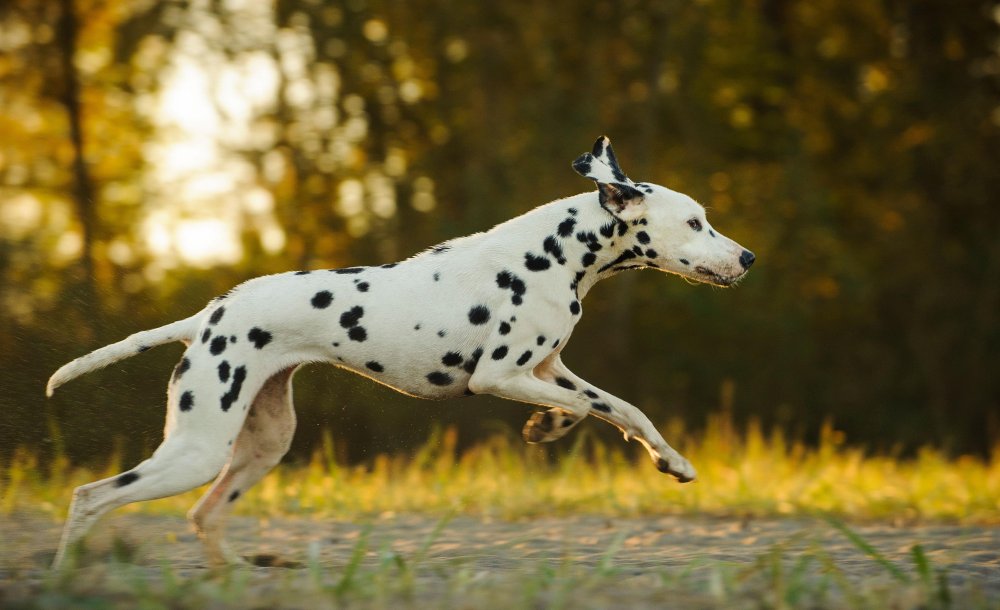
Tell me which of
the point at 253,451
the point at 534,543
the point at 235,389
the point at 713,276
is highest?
the point at 713,276

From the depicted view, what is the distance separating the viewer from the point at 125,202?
15.5 m

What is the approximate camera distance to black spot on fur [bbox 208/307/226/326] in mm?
5441

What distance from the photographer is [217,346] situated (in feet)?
17.6

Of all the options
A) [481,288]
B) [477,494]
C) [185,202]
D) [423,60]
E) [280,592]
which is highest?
[423,60]

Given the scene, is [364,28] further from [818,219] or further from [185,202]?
[818,219]

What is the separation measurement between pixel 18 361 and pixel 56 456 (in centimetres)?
92

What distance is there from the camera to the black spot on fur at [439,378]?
18.5 feet

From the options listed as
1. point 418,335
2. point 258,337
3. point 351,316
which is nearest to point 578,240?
point 418,335

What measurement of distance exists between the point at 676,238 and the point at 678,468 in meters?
1.19

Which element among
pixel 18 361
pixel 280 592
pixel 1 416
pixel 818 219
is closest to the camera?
pixel 280 592

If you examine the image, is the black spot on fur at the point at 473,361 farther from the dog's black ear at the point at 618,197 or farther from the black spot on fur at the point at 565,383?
the dog's black ear at the point at 618,197

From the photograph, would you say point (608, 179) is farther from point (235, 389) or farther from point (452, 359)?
point (235, 389)

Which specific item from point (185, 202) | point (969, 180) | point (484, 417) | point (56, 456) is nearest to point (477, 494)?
point (56, 456)

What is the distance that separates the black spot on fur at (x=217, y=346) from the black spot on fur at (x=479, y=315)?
121cm
